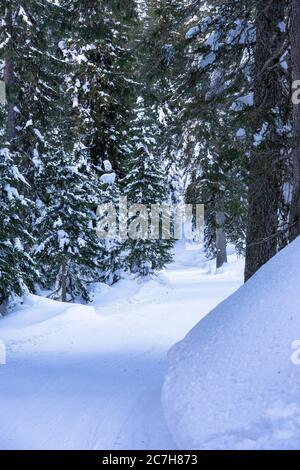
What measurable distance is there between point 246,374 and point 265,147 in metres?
4.37

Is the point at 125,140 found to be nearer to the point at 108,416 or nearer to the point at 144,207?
the point at 144,207

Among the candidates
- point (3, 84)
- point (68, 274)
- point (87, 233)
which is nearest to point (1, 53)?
point (3, 84)

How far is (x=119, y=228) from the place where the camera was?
71.3 feet

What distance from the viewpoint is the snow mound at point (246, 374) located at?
396 centimetres

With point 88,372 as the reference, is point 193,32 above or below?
above

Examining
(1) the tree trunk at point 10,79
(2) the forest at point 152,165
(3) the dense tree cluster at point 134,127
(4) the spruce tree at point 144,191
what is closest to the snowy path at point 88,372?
(2) the forest at point 152,165

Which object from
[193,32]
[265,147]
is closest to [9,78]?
[193,32]

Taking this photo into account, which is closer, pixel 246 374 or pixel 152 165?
pixel 246 374

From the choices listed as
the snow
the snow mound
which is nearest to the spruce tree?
the snow

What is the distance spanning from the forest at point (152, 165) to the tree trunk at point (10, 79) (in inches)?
2.0

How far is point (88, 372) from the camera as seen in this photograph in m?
7.85
